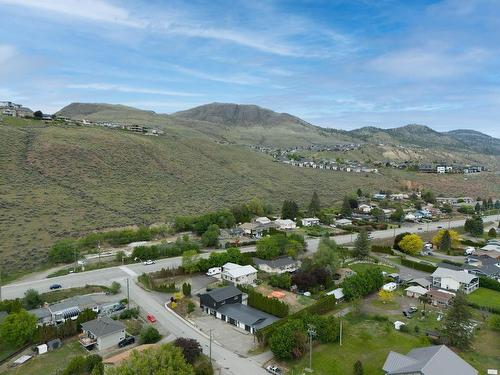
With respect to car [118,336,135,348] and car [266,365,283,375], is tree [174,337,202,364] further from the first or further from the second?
car [118,336,135,348]

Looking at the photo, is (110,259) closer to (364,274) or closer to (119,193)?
(119,193)

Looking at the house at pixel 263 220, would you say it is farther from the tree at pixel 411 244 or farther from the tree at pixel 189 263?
the tree at pixel 189 263

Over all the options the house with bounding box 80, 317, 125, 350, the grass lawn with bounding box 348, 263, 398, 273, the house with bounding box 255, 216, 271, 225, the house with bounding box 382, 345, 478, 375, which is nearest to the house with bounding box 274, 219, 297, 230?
the house with bounding box 255, 216, 271, 225

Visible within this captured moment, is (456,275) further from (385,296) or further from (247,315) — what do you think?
(247,315)

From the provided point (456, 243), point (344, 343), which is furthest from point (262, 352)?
point (456, 243)

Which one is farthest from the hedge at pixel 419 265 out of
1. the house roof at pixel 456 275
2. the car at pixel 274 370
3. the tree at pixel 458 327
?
the car at pixel 274 370

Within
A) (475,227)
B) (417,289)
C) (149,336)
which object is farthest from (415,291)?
(475,227)
